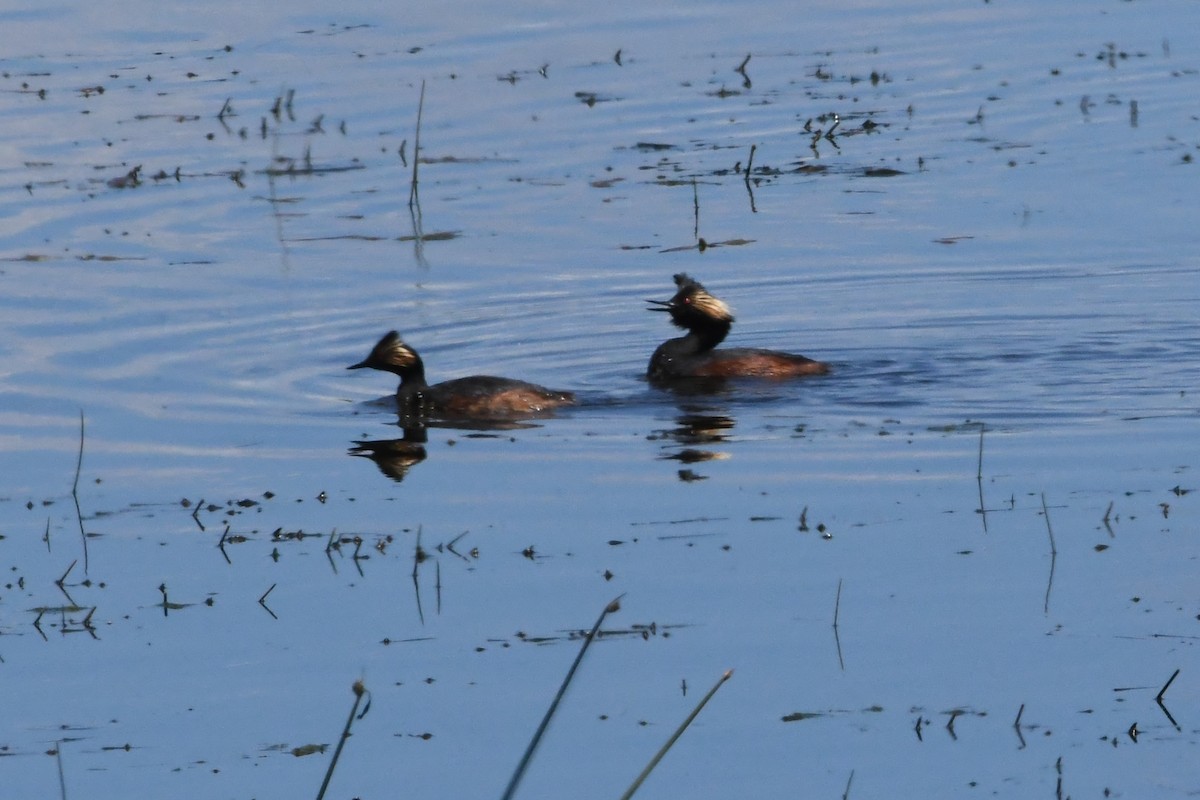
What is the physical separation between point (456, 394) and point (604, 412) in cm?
103

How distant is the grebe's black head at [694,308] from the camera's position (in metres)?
16.1

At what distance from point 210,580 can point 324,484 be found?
7.19 feet

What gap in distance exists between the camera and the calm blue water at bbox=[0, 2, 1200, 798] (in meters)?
8.29

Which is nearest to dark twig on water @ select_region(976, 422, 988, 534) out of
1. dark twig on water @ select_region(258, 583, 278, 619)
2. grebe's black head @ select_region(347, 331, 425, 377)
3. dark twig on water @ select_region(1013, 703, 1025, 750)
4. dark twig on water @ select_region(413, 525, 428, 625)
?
dark twig on water @ select_region(1013, 703, 1025, 750)

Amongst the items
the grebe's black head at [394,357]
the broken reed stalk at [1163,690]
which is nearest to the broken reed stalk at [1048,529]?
the broken reed stalk at [1163,690]

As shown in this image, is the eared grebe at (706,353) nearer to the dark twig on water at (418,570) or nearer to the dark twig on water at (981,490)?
the dark twig on water at (981,490)

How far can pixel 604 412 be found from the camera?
14781 mm

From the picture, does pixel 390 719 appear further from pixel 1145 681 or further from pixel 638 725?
pixel 1145 681

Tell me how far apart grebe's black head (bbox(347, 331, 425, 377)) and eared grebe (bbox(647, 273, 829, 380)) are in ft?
6.45

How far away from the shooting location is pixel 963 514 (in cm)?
1100

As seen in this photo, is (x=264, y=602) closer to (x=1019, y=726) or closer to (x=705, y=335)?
(x=1019, y=726)

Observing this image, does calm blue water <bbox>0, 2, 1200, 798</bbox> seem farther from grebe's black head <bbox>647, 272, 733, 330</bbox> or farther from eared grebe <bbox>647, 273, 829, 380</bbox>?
grebe's black head <bbox>647, 272, 733, 330</bbox>

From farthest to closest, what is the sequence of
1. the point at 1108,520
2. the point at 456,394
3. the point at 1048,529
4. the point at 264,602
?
the point at 456,394 < the point at 1108,520 < the point at 1048,529 < the point at 264,602

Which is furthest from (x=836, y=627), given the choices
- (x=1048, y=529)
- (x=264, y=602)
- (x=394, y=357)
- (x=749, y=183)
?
(x=749, y=183)
